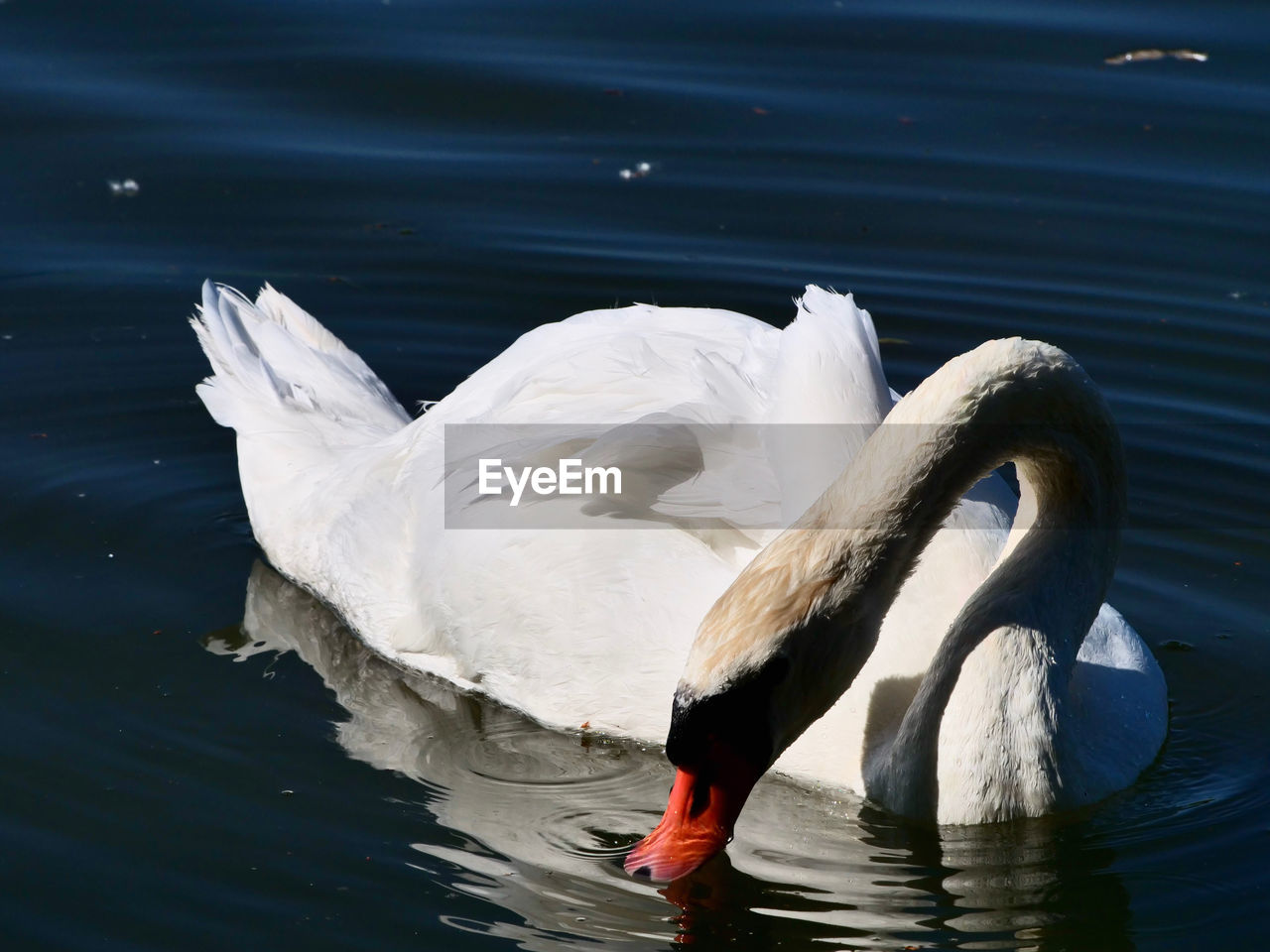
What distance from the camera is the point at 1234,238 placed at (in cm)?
954

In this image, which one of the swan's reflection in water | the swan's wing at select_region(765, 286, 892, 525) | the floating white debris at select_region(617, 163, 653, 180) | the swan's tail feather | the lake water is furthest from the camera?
the floating white debris at select_region(617, 163, 653, 180)

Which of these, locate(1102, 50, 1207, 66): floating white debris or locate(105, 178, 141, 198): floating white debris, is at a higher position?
locate(1102, 50, 1207, 66): floating white debris

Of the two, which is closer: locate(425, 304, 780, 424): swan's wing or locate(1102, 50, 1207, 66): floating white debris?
locate(425, 304, 780, 424): swan's wing

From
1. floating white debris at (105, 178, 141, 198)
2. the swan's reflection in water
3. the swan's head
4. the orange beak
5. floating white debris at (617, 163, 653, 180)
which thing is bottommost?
the swan's reflection in water

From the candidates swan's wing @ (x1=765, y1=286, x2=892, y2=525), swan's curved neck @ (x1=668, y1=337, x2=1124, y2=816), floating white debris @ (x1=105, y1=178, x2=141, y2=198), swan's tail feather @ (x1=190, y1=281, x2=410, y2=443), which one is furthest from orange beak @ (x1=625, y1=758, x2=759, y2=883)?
floating white debris @ (x1=105, y1=178, x2=141, y2=198)

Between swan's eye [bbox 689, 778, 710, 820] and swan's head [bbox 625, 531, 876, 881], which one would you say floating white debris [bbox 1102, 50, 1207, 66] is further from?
swan's eye [bbox 689, 778, 710, 820]

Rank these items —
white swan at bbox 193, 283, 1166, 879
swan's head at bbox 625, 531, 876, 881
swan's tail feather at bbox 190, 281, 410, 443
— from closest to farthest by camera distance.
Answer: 1. swan's head at bbox 625, 531, 876, 881
2. white swan at bbox 193, 283, 1166, 879
3. swan's tail feather at bbox 190, 281, 410, 443

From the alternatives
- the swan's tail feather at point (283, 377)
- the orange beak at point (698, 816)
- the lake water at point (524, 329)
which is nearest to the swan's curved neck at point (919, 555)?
the orange beak at point (698, 816)

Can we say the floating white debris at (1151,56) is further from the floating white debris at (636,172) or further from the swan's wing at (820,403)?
the swan's wing at (820,403)

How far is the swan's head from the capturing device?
4.47 metres

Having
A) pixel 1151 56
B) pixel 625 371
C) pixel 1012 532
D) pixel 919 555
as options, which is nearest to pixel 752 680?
pixel 919 555

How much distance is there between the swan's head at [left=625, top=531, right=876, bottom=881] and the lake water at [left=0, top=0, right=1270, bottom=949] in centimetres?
28

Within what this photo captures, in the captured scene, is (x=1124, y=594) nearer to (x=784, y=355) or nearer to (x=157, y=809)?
(x=784, y=355)

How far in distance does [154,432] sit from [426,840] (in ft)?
10.2
